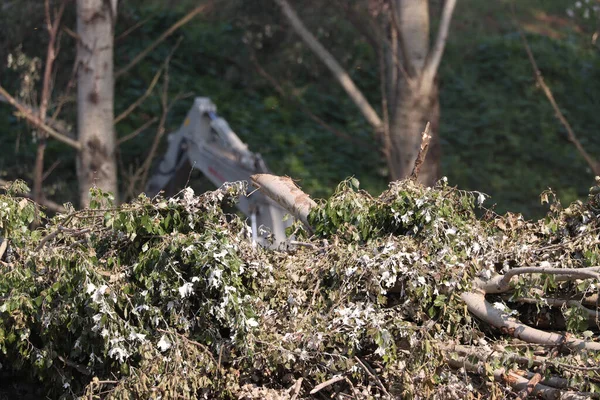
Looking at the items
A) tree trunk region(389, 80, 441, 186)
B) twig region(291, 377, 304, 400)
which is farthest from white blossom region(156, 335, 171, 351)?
tree trunk region(389, 80, 441, 186)

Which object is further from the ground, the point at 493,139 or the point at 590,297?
the point at 493,139

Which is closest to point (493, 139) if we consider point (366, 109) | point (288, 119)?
point (288, 119)

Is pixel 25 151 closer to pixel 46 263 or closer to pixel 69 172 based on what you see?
pixel 69 172

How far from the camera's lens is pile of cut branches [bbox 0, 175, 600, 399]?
3.66m

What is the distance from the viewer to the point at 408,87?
28.7ft

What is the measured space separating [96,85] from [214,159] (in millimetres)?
1261

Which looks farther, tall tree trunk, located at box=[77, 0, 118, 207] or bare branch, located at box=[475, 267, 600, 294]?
tall tree trunk, located at box=[77, 0, 118, 207]

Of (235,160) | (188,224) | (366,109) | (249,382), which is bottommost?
(249,382)

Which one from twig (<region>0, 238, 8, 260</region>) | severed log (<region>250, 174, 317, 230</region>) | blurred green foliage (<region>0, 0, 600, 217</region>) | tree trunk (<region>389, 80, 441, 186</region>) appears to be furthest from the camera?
blurred green foliage (<region>0, 0, 600, 217</region>)

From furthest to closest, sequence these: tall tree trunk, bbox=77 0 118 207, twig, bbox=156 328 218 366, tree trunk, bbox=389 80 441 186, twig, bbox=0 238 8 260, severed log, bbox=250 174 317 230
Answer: tree trunk, bbox=389 80 441 186
tall tree trunk, bbox=77 0 118 207
severed log, bbox=250 174 317 230
twig, bbox=0 238 8 260
twig, bbox=156 328 218 366

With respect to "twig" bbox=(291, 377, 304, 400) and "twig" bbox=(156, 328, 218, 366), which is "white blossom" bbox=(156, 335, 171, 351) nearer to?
"twig" bbox=(156, 328, 218, 366)

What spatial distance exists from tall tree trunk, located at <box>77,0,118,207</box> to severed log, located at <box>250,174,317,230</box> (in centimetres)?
324

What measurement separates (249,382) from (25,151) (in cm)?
996

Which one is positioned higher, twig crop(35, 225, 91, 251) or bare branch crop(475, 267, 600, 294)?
twig crop(35, 225, 91, 251)
